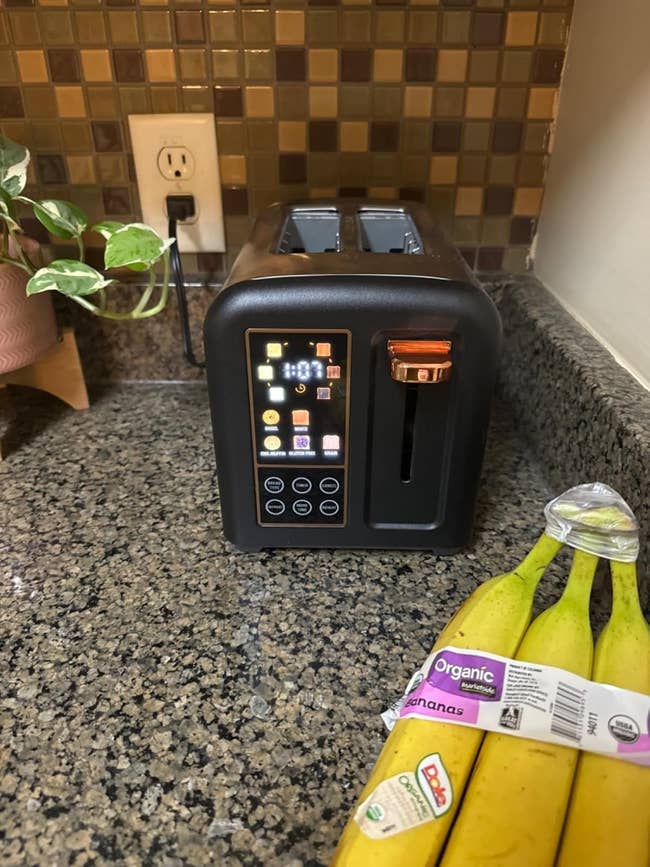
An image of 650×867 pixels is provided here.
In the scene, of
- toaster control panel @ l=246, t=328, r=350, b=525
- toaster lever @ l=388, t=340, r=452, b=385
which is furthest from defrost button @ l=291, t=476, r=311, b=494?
toaster lever @ l=388, t=340, r=452, b=385

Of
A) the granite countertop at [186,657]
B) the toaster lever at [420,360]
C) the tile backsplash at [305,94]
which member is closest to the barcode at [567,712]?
the granite countertop at [186,657]

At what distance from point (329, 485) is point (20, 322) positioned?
14.5 inches

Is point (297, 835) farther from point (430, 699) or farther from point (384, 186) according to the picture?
point (384, 186)

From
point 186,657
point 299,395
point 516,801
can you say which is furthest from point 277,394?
point 516,801

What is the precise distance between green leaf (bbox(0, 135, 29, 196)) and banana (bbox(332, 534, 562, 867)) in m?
0.55

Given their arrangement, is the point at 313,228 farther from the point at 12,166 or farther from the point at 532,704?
the point at 532,704

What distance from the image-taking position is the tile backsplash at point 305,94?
2.30ft

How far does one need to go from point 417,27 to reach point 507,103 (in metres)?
0.13

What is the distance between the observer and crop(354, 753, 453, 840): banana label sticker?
0.34 m

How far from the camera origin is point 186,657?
1.60ft

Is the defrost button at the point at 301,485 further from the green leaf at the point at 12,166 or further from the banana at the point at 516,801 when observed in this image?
the green leaf at the point at 12,166

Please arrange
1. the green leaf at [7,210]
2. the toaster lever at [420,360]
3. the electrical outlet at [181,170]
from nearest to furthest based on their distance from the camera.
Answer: the toaster lever at [420,360], the green leaf at [7,210], the electrical outlet at [181,170]

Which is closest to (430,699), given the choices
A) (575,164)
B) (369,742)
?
(369,742)

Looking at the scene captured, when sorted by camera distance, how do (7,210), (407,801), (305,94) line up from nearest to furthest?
(407,801), (7,210), (305,94)
